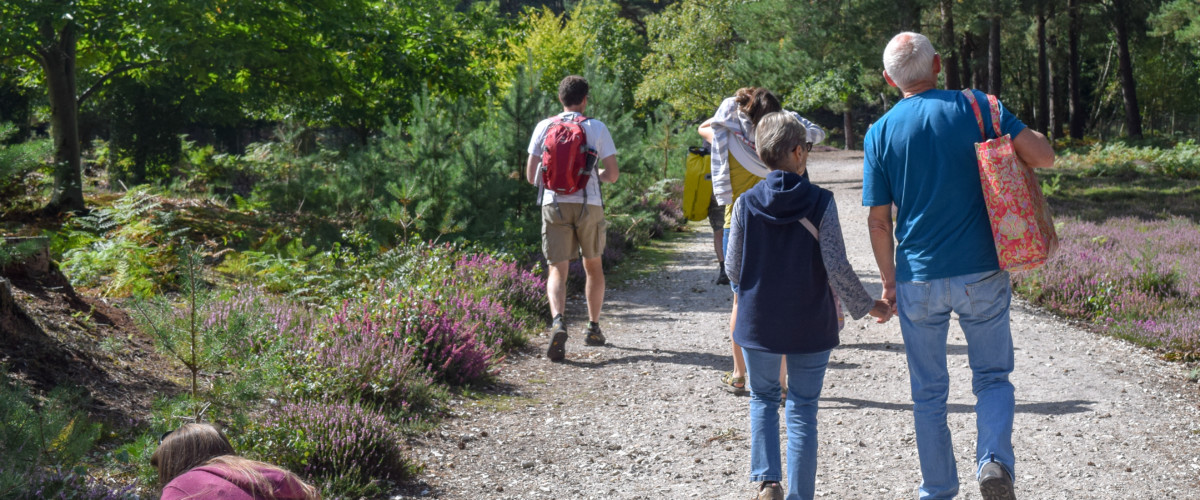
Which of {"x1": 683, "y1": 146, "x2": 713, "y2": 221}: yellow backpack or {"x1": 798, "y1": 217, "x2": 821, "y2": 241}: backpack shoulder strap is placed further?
{"x1": 683, "y1": 146, "x2": 713, "y2": 221}: yellow backpack

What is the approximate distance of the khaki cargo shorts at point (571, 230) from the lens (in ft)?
22.1

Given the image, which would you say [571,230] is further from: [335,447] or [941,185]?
[941,185]

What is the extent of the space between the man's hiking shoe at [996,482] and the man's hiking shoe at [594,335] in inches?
161

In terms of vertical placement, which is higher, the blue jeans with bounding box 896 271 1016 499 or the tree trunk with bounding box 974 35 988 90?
the tree trunk with bounding box 974 35 988 90

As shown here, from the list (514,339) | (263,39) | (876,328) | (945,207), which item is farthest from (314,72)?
(945,207)

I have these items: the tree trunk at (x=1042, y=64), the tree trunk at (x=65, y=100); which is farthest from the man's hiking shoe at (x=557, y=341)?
the tree trunk at (x=1042, y=64)

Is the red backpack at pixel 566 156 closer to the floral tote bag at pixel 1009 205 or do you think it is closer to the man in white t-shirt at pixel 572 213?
the man in white t-shirt at pixel 572 213

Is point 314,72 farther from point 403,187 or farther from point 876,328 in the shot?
point 876,328

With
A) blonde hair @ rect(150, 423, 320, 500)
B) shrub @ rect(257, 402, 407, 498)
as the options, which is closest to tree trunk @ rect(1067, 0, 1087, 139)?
shrub @ rect(257, 402, 407, 498)

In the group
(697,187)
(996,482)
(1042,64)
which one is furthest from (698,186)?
(1042,64)

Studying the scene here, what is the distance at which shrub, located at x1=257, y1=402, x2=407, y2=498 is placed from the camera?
4207 millimetres

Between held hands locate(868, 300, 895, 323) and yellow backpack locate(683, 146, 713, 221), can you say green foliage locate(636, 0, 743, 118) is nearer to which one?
yellow backpack locate(683, 146, 713, 221)

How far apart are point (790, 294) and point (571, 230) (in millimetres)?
3296

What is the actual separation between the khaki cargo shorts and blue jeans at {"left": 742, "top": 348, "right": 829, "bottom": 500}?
3.06m
